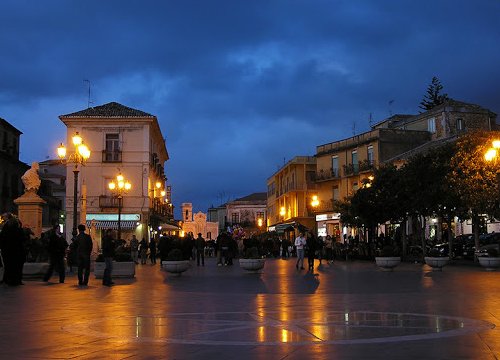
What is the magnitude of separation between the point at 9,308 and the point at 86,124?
4354 centimetres

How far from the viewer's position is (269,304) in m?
11.7

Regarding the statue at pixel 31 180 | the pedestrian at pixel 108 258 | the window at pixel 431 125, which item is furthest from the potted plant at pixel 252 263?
the window at pixel 431 125

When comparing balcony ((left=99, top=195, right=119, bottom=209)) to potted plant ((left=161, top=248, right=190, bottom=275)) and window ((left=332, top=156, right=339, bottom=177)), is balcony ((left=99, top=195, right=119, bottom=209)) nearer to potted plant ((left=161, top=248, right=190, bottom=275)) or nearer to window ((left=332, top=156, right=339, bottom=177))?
window ((left=332, top=156, right=339, bottom=177))

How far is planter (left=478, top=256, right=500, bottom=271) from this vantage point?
22422 millimetres

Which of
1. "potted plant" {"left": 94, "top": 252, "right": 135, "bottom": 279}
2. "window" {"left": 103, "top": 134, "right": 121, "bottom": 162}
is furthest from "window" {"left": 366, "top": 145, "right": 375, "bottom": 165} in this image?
"potted plant" {"left": 94, "top": 252, "right": 135, "bottom": 279}

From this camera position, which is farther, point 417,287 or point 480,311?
point 417,287

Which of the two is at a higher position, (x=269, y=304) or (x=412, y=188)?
(x=412, y=188)

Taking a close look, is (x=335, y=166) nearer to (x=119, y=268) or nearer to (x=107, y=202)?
(x=107, y=202)

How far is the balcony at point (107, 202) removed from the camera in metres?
51.8

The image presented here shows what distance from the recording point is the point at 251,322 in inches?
359

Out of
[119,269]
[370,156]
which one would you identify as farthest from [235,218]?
[119,269]

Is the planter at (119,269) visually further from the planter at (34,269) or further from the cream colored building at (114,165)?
the cream colored building at (114,165)

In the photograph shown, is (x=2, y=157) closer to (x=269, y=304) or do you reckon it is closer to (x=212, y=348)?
(x=269, y=304)

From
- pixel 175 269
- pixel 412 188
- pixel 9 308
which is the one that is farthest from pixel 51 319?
pixel 412 188
